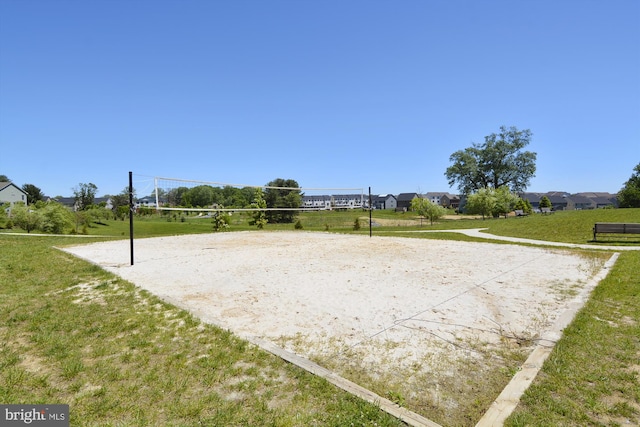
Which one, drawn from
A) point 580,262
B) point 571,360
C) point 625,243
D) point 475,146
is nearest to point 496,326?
point 571,360

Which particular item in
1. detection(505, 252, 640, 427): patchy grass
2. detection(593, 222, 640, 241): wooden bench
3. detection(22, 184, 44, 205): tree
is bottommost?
detection(505, 252, 640, 427): patchy grass

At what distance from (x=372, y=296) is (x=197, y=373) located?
3.18 m

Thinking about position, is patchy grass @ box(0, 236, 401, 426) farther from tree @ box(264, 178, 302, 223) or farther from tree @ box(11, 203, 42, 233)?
Result: tree @ box(11, 203, 42, 233)

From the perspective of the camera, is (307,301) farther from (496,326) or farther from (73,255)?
(73,255)

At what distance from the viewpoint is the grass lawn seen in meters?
2.24

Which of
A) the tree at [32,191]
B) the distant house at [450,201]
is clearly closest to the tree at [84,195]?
the tree at [32,191]

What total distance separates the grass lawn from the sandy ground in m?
0.45

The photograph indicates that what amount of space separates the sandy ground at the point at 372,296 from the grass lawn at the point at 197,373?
0.45 metres

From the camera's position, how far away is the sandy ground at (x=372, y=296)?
351cm

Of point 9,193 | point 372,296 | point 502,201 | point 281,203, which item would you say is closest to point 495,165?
point 502,201

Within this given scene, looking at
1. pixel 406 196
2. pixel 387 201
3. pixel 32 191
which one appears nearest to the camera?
pixel 32 191

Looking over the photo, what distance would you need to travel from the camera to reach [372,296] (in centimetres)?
522

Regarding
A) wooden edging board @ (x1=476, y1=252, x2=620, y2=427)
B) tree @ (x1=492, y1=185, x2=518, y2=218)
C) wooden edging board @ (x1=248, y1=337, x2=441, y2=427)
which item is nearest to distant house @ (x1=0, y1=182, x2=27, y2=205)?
wooden edging board @ (x1=248, y1=337, x2=441, y2=427)

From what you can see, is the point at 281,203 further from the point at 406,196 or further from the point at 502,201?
the point at 406,196
